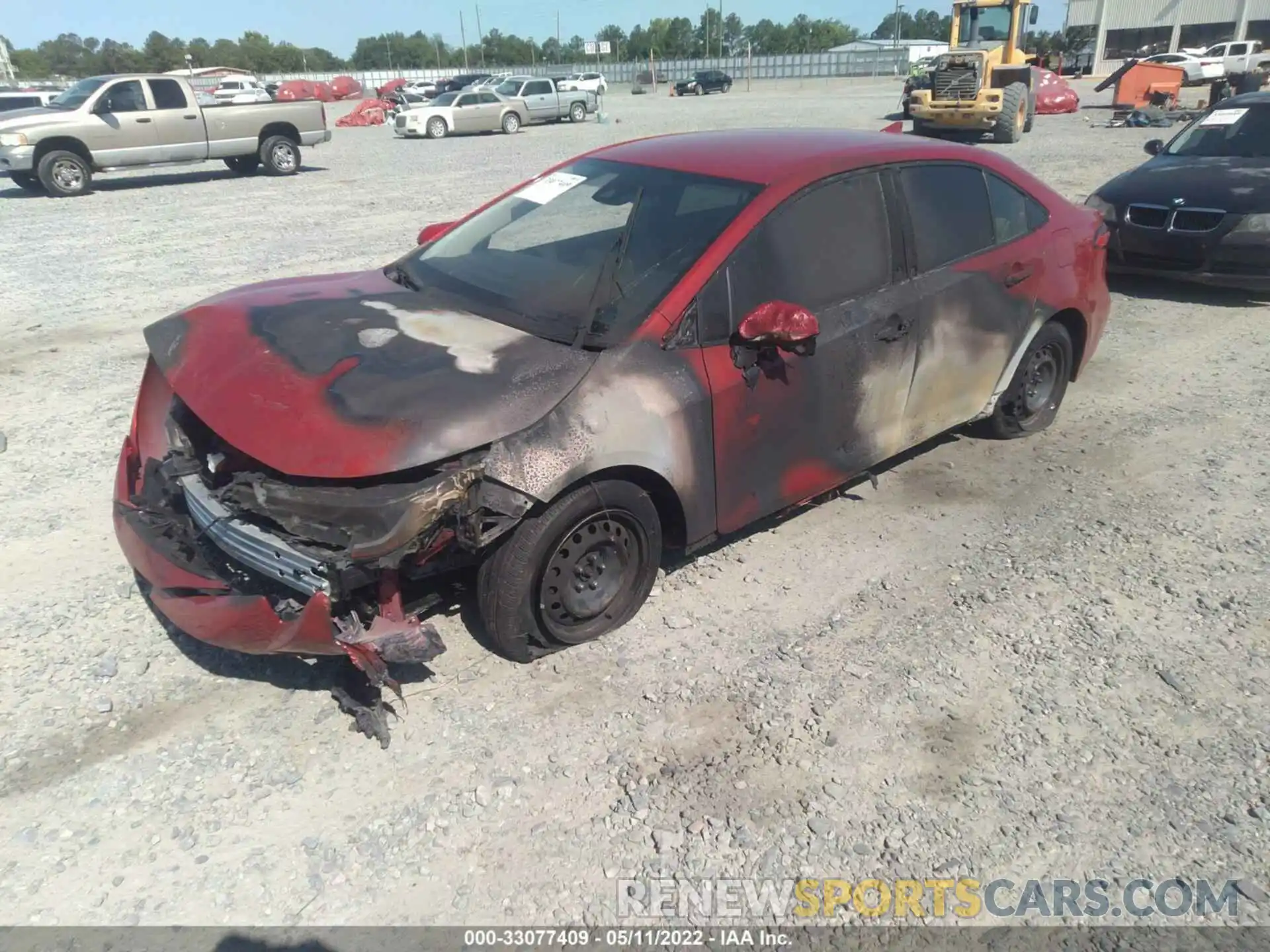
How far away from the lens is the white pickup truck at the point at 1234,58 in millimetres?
35500

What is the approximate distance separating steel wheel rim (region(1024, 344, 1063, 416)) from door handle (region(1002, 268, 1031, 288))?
0.52 metres

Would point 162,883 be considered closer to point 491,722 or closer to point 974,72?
point 491,722

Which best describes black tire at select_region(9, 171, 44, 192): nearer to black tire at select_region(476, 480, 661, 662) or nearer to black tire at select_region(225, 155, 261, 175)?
black tire at select_region(225, 155, 261, 175)

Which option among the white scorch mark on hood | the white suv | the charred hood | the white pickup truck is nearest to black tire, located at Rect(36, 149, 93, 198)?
the charred hood

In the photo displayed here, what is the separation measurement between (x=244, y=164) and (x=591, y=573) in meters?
17.5

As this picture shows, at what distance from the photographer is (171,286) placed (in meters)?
8.75

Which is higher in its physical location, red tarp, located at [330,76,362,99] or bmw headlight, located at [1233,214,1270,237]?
red tarp, located at [330,76,362,99]

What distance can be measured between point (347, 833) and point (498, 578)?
0.90 metres

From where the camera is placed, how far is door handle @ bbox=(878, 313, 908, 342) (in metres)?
3.80

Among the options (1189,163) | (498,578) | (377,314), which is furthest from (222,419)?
(1189,163)

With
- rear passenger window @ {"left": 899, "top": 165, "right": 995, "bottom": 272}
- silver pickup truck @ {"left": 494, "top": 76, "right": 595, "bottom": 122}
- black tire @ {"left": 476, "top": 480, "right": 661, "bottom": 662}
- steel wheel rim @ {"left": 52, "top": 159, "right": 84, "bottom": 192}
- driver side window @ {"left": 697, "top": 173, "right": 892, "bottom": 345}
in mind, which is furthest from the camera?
silver pickup truck @ {"left": 494, "top": 76, "right": 595, "bottom": 122}

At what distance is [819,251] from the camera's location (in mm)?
3637

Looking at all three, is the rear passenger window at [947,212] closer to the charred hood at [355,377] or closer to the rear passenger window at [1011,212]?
the rear passenger window at [1011,212]

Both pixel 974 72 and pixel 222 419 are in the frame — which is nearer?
pixel 222 419
